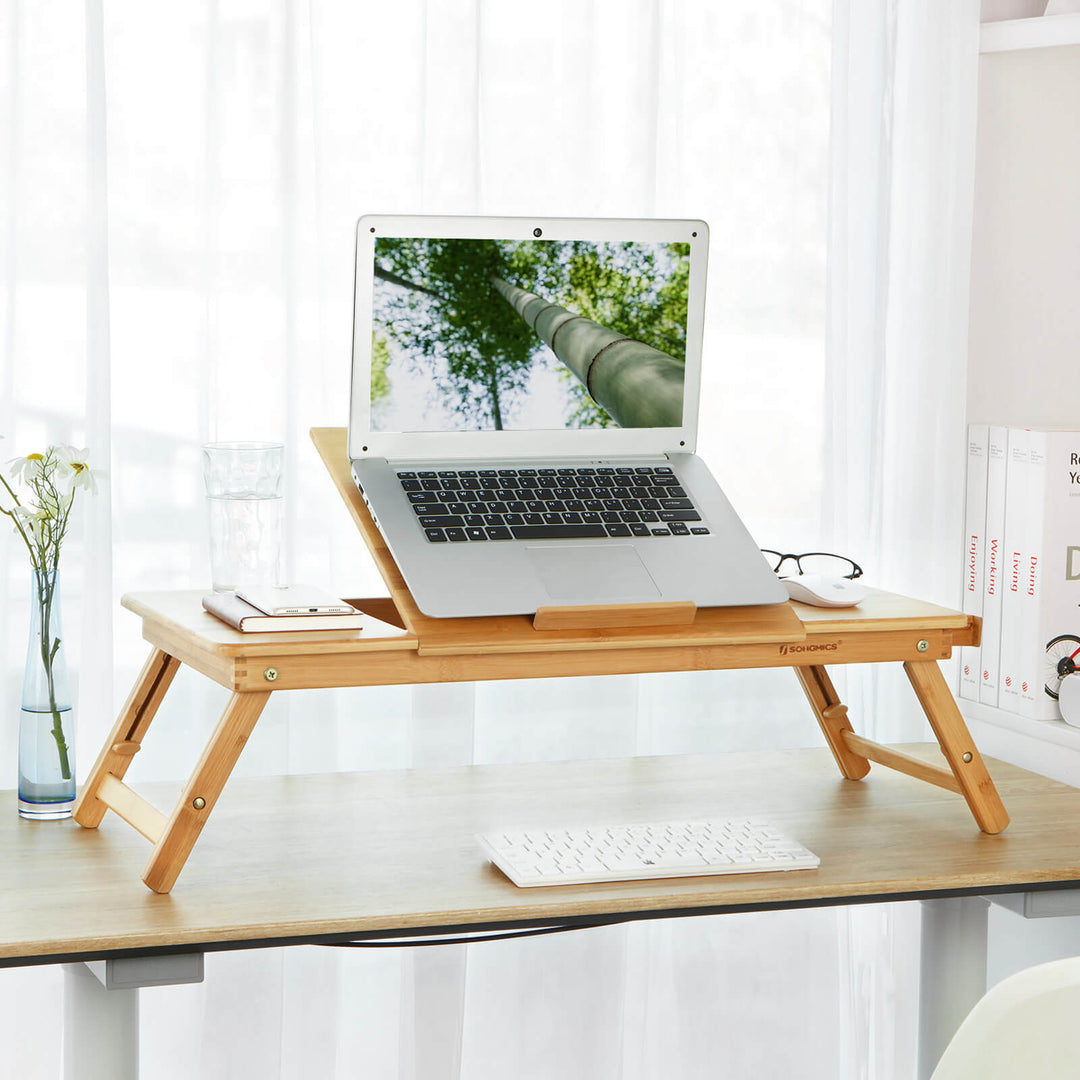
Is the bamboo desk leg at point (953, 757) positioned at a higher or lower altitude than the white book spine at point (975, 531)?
lower

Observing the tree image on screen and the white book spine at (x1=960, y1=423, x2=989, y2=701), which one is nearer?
the tree image on screen

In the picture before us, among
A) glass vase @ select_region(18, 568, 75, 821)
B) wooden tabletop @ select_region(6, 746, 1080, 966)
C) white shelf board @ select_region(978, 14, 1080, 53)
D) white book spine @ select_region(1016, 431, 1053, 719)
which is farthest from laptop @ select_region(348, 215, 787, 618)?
white shelf board @ select_region(978, 14, 1080, 53)

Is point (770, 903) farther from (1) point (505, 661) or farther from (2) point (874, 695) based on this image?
(2) point (874, 695)

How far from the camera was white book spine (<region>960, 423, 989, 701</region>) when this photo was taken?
5.99 ft

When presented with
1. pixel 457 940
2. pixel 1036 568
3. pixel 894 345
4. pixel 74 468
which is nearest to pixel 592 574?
pixel 457 940

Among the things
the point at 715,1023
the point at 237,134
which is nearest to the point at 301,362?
the point at 237,134

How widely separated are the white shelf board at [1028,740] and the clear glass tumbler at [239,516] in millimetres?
919

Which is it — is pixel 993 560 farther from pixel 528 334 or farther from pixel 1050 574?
pixel 528 334

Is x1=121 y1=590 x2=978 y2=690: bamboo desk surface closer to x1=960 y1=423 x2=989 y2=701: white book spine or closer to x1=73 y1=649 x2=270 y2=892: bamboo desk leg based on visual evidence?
x1=73 y1=649 x2=270 y2=892: bamboo desk leg

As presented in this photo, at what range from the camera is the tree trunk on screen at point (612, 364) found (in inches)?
57.7

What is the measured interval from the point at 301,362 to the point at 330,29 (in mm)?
397

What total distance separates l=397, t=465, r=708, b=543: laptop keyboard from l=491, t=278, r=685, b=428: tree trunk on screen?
2.6 inches

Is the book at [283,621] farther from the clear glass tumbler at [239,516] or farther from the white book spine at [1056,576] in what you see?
the white book spine at [1056,576]

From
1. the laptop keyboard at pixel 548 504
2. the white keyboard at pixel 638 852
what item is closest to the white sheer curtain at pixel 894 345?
the laptop keyboard at pixel 548 504
